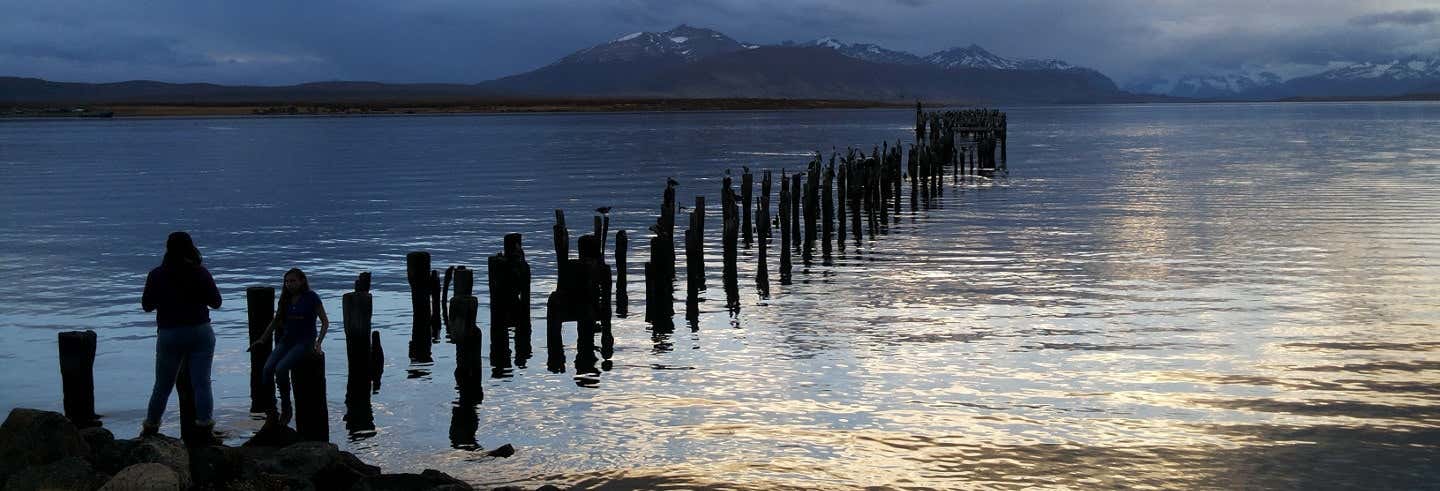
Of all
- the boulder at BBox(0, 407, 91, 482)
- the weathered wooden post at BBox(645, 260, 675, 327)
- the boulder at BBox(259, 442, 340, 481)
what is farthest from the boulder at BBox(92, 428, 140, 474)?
the weathered wooden post at BBox(645, 260, 675, 327)

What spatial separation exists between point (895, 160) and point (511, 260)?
26.5 meters

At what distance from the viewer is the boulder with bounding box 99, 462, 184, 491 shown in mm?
10062

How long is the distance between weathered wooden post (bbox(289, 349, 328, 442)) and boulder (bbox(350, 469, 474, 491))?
7.13ft

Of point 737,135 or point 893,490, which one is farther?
point 737,135

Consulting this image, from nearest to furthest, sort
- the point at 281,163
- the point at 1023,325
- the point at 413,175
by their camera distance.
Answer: the point at 1023,325
the point at 413,175
the point at 281,163

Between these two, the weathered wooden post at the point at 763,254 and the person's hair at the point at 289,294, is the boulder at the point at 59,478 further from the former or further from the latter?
the weathered wooden post at the point at 763,254

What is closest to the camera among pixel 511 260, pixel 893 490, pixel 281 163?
pixel 893 490

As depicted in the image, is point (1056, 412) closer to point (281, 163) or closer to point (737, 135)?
point (281, 163)

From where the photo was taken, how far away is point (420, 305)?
17641 millimetres

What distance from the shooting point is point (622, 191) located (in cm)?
Result: 4800

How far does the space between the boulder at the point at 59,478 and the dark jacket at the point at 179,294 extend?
2145mm

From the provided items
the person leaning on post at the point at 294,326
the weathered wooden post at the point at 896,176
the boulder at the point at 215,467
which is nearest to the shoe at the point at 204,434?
the person leaning on post at the point at 294,326

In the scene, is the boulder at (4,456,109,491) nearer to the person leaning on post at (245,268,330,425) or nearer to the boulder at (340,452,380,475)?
the boulder at (340,452,380,475)

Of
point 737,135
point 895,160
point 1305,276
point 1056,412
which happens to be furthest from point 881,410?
point 737,135
